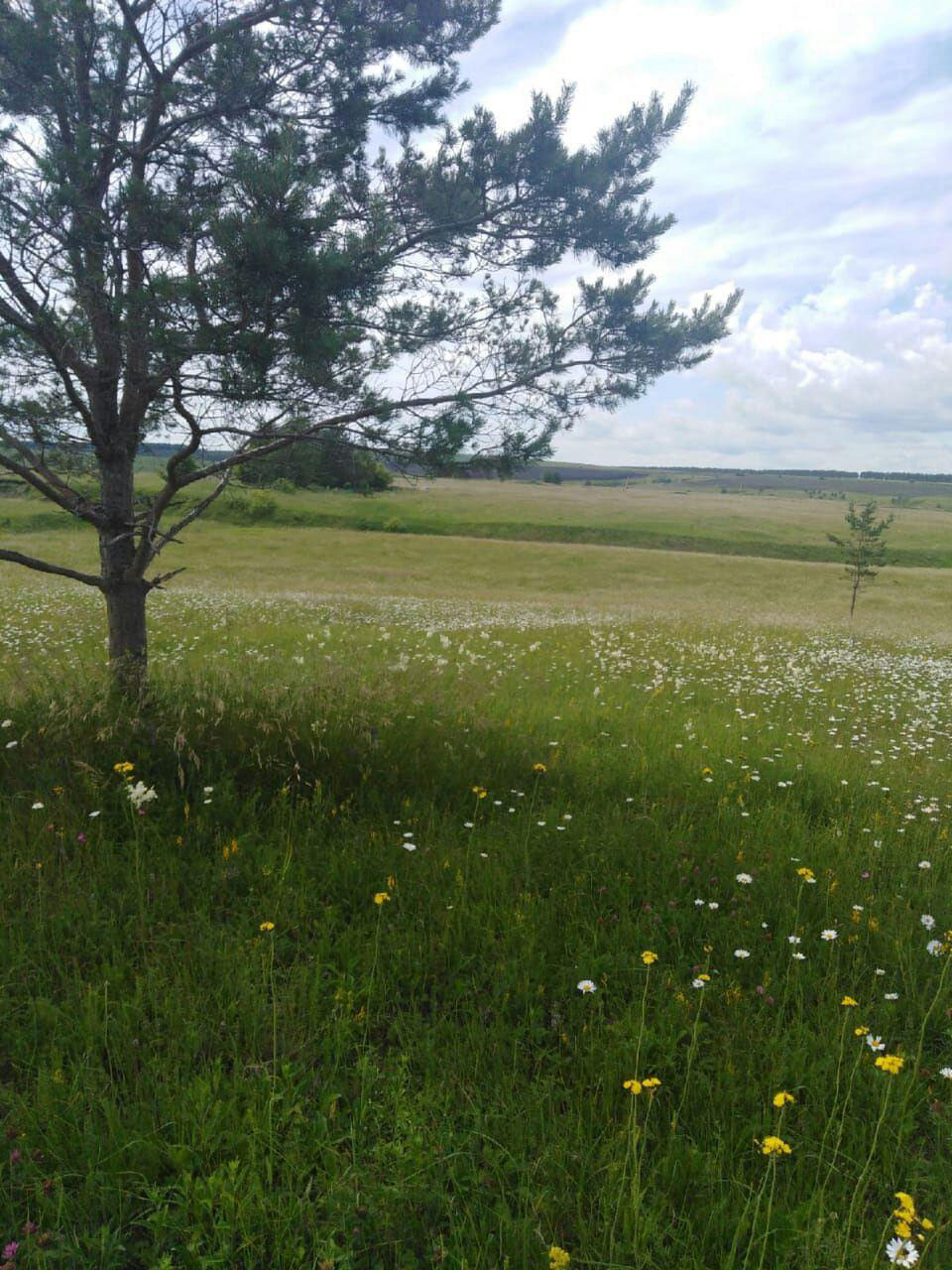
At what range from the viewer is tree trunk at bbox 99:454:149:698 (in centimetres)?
616

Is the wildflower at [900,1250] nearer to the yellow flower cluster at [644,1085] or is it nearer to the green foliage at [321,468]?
the yellow flower cluster at [644,1085]

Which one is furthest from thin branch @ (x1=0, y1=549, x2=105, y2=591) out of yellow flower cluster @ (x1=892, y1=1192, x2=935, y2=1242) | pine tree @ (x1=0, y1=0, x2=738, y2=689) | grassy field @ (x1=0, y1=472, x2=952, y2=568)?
grassy field @ (x1=0, y1=472, x2=952, y2=568)

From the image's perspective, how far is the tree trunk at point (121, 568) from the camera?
20.2 ft

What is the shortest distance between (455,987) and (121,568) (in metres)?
4.94

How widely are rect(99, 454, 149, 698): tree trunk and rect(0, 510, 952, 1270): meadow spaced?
507 mm

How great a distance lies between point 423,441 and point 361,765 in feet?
9.19

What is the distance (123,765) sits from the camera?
167 inches

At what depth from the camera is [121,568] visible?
6.23 m

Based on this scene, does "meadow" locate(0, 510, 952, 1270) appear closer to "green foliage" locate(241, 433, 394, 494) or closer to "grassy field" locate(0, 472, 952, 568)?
"green foliage" locate(241, 433, 394, 494)

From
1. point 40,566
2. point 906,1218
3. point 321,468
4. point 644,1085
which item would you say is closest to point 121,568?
point 40,566

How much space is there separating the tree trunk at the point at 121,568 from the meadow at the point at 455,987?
507 millimetres

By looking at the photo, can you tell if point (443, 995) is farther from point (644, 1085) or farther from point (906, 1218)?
point (906, 1218)

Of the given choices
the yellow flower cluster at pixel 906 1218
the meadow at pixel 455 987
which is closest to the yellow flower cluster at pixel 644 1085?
the meadow at pixel 455 987

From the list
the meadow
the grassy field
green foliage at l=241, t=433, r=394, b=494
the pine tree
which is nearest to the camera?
the meadow
